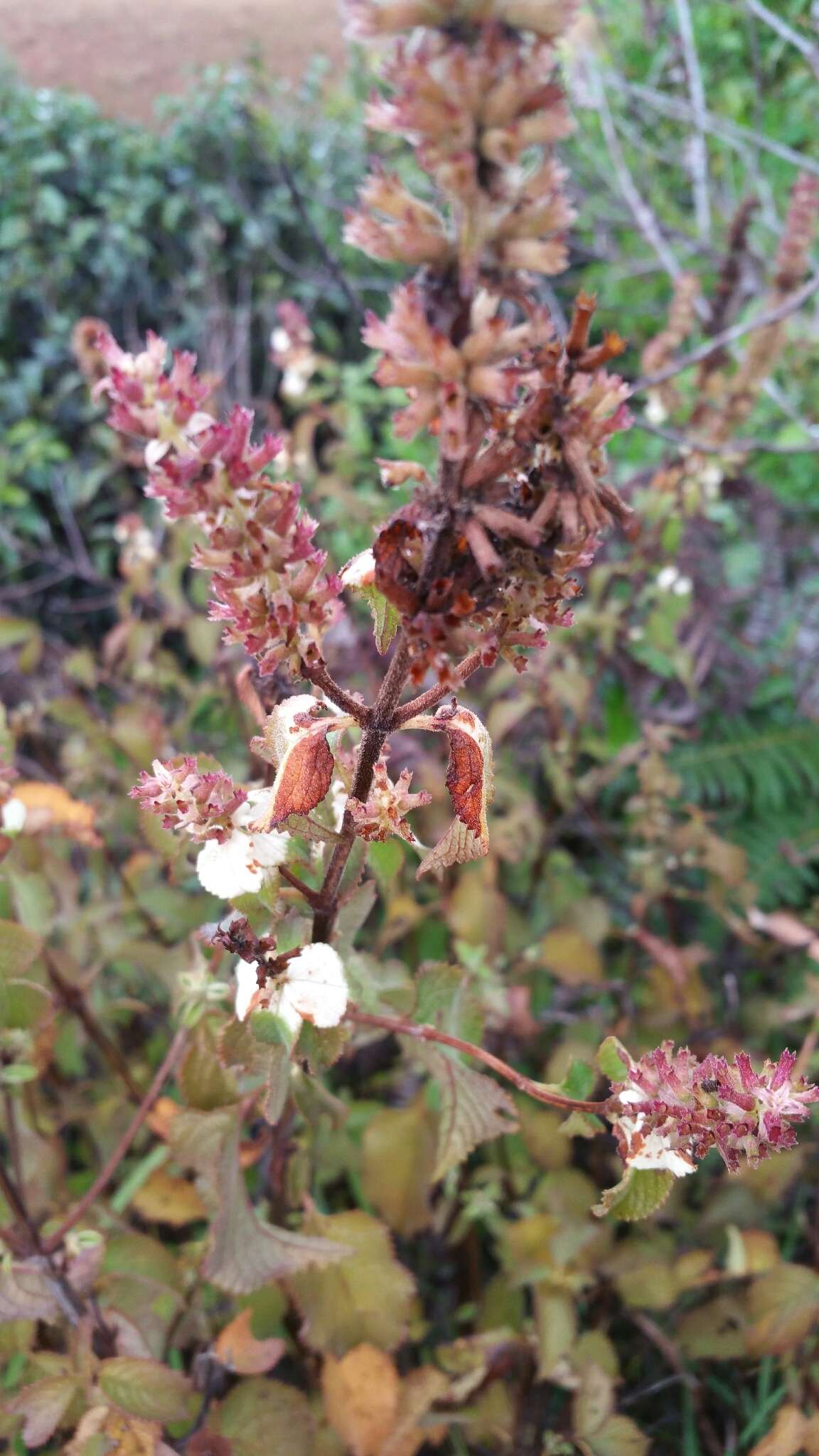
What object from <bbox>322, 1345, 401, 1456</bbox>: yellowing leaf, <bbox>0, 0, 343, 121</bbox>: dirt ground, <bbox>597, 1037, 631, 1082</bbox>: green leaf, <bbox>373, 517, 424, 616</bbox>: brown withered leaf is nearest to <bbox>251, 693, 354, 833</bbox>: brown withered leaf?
<bbox>373, 517, 424, 616</bbox>: brown withered leaf

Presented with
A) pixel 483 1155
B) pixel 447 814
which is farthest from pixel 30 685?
pixel 483 1155

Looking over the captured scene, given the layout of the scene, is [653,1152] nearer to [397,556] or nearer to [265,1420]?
[397,556]

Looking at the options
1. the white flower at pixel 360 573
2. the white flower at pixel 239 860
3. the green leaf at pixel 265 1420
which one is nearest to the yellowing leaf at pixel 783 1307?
the green leaf at pixel 265 1420

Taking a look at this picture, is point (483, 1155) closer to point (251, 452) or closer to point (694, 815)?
point (694, 815)

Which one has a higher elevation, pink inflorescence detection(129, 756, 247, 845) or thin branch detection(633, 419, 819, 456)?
pink inflorescence detection(129, 756, 247, 845)

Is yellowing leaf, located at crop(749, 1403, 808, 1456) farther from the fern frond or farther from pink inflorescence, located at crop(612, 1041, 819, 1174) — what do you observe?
the fern frond

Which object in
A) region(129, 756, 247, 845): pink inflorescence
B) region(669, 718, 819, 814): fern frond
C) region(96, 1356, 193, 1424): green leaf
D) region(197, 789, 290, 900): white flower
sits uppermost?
region(129, 756, 247, 845): pink inflorescence
